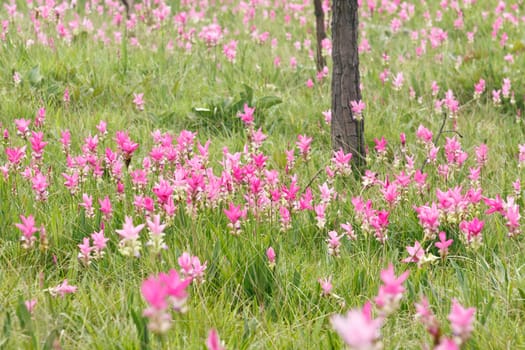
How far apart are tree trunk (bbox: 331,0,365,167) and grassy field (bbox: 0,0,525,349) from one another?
0.21 metres

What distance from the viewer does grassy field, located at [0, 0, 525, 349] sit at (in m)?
2.54

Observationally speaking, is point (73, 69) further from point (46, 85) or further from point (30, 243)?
point (30, 243)

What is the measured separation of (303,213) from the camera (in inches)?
144

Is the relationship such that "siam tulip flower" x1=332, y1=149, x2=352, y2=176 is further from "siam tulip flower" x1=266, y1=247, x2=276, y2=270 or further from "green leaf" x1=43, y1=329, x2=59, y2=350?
"green leaf" x1=43, y1=329, x2=59, y2=350

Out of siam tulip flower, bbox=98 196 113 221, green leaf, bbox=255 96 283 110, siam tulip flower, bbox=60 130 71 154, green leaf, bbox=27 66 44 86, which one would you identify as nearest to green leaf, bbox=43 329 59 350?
siam tulip flower, bbox=98 196 113 221

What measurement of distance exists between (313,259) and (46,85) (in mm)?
3536

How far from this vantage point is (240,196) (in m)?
3.93

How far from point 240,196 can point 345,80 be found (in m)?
1.27

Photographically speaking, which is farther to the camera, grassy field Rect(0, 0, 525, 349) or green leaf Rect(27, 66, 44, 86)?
green leaf Rect(27, 66, 44, 86)

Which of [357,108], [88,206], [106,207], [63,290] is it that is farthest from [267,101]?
[63,290]

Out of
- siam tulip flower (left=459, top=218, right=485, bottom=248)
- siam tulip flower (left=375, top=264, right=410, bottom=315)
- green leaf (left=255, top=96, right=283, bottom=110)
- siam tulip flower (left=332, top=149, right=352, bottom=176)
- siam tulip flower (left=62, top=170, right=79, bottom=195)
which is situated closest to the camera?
siam tulip flower (left=375, top=264, right=410, bottom=315)

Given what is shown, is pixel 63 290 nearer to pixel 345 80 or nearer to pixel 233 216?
pixel 233 216

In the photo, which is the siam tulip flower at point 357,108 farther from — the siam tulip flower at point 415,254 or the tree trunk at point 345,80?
the siam tulip flower at point 415,254

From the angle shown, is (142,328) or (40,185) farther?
(40,185)
